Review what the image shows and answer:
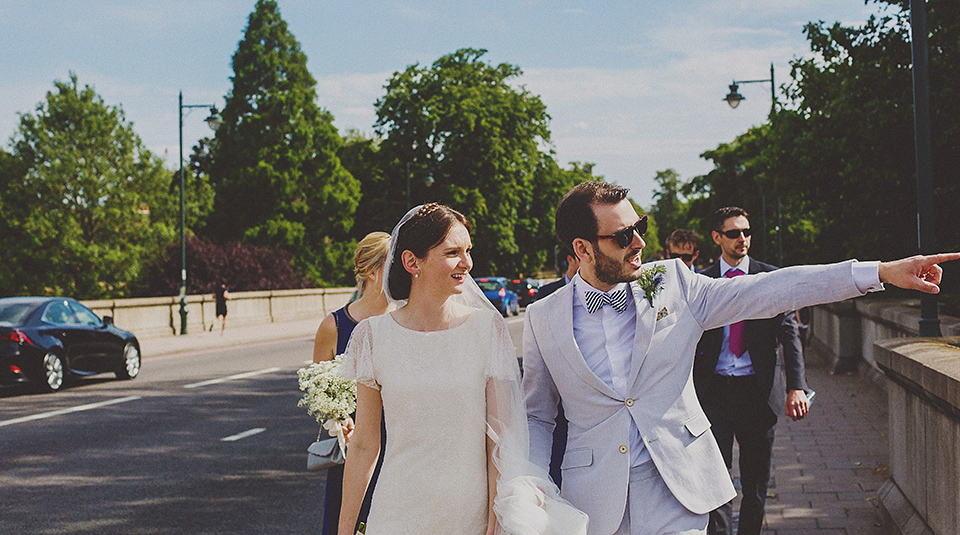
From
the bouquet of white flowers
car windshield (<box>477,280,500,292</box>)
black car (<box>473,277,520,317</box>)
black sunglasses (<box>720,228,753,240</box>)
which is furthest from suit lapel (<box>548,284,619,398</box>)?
car windshield (<box>477,280,500,292</box>)

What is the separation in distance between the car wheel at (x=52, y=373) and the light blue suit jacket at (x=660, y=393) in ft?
42.0

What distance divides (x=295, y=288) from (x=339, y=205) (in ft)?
34.7

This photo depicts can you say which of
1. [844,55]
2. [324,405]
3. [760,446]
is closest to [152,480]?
[324,405]

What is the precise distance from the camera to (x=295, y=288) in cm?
4244

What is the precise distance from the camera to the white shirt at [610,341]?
2.97m

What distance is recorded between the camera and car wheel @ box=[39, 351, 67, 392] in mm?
14000

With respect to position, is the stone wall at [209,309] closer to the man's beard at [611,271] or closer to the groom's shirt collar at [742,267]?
the groom's shirt collar at [742,267]

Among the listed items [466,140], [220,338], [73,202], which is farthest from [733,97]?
[73,202]

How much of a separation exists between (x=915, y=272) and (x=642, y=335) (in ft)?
2.76

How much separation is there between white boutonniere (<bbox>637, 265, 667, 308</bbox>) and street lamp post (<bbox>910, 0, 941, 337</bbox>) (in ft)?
17.1

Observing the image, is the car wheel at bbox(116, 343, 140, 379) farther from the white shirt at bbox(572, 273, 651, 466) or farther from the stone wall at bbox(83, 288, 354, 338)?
the white shirt at bbox(572, 273, 651, 466)

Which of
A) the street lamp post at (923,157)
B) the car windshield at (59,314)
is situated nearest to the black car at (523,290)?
the car windshield at (59,314)

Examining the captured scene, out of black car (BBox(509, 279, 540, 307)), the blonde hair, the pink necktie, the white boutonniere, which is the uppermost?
the blonde hair

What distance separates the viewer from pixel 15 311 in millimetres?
14406
